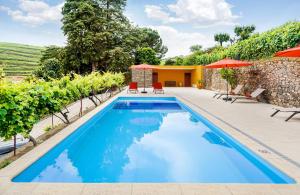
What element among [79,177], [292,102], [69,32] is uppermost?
[69,32]

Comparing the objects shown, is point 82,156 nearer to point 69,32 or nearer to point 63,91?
point 63,91

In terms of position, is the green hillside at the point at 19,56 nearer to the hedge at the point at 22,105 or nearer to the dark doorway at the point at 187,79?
the dark doorway at the point at 187,79

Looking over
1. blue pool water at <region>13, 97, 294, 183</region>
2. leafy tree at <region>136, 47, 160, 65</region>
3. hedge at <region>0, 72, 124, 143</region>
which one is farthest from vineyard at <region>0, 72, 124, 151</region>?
leafy tree at <region>136, 47, 160, 65</region>

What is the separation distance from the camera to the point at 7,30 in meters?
69.8

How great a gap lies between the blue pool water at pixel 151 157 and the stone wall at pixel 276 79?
464cm

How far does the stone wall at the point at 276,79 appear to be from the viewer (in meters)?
12.7

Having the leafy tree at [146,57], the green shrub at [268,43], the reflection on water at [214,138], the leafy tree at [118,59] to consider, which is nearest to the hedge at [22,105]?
the reflection on water at [214,138]

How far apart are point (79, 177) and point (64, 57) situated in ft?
97.9

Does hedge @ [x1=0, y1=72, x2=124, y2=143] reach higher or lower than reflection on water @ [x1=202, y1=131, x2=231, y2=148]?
higher

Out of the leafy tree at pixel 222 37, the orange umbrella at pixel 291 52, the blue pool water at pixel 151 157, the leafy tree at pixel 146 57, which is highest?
the leafy tree at pixel 222 37

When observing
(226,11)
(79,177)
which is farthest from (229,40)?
(79,177)

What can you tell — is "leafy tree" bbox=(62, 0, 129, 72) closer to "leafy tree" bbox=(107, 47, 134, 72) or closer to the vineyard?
"leafy tree" bbox=(107, 47, 134, 72)

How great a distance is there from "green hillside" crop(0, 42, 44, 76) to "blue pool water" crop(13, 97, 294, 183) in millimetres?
46895

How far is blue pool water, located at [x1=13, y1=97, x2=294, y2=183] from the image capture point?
5348mm
